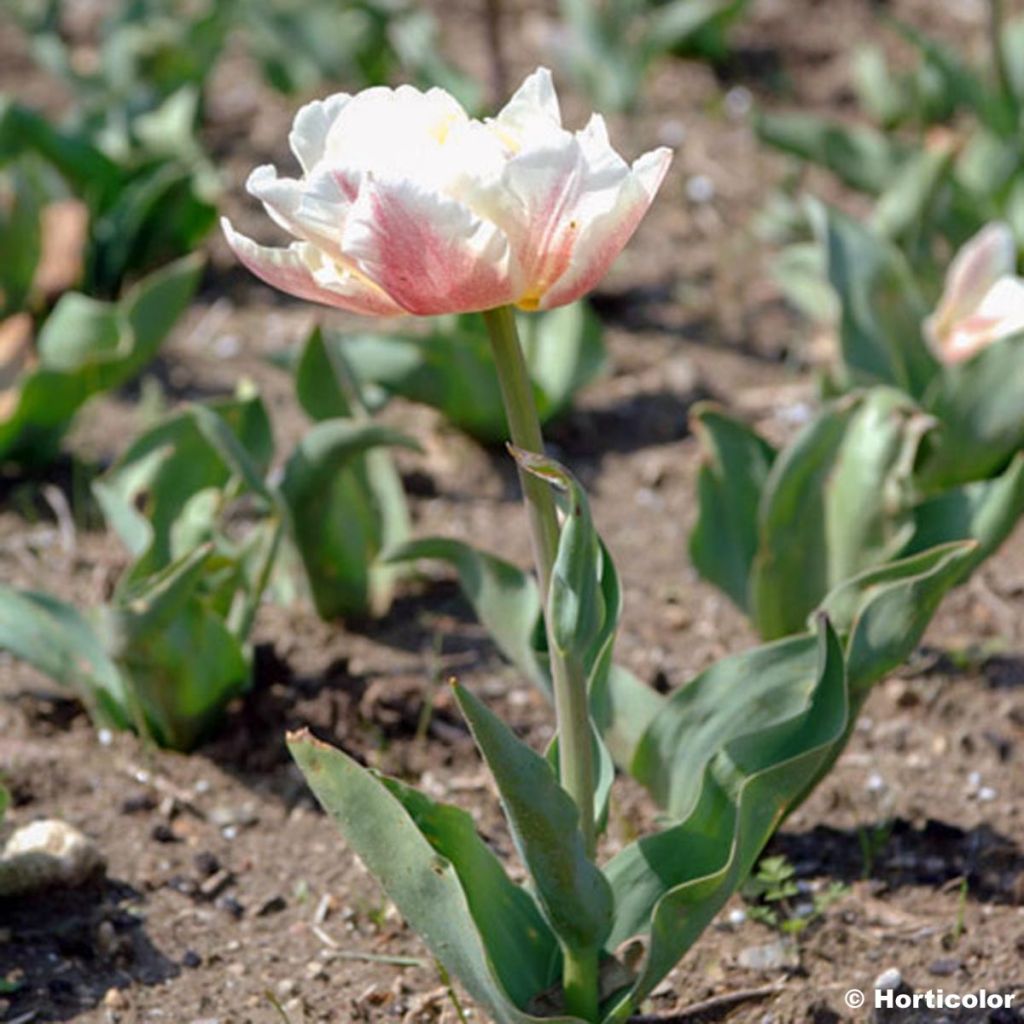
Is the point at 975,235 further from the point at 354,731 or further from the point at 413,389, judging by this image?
the point at 354,731

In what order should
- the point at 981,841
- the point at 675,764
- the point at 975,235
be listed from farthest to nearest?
the point at 975,235 < the point at 981,841 < the point at 675,764

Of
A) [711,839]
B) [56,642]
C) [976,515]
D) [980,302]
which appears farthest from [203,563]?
[980,302]

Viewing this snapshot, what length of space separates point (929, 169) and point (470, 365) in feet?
3.11

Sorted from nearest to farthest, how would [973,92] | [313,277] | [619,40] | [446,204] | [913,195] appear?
[446,204] < [313,277] < [913,195] < [973,92] < [619,40]

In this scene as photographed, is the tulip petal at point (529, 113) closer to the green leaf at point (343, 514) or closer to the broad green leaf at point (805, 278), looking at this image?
the green leaf at point (343, 514)

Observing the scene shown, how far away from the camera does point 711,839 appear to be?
184 centimetres

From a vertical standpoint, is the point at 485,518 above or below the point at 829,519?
below

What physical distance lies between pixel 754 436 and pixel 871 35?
280 centimetres

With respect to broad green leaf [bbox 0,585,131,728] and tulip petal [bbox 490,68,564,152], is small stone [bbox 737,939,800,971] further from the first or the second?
tulip petal [bbox 490,68,564,152]

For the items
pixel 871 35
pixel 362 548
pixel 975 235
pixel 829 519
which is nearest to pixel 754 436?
pixel 829 519

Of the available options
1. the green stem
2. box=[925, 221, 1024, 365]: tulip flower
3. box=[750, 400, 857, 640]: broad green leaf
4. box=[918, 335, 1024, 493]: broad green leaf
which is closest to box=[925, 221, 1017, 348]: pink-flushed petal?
box=[925, 221, 1024, 365]: tulip flower

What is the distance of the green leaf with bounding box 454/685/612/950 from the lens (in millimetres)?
1603

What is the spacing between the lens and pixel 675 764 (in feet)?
6.95

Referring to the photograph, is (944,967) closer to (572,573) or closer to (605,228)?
(572,573)
